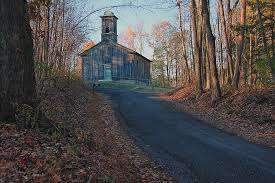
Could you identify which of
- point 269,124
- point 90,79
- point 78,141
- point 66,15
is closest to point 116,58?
point 90,79

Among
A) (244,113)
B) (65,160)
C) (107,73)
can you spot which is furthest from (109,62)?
(65,160)

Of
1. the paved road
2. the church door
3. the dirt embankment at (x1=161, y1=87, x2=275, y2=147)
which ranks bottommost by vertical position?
the paved road

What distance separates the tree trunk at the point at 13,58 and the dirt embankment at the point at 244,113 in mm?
8570

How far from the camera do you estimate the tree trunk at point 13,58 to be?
30.2ft

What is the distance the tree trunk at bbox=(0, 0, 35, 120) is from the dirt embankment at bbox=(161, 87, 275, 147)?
8.57 meters

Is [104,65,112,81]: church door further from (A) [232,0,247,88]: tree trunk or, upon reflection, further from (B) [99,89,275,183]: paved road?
(B) [99,89,275,183]: paved road

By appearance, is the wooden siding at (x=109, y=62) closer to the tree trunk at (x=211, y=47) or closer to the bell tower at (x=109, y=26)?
the bell tower at (x=109, y=26)

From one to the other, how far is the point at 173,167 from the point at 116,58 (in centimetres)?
4629

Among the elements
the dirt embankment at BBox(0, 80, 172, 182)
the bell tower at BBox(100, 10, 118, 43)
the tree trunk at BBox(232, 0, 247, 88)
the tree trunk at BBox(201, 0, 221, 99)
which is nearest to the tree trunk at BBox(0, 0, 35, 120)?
the dirt embankment at BBox(0, 80, 172, 182)

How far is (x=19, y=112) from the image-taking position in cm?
927

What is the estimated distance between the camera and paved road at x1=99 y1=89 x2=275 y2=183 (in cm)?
937

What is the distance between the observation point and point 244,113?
20.1 metres

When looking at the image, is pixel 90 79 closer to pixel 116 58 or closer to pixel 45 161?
pixel 116 58

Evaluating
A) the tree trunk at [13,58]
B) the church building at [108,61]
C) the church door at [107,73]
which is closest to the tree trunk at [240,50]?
the tree trunk at [13,58]
